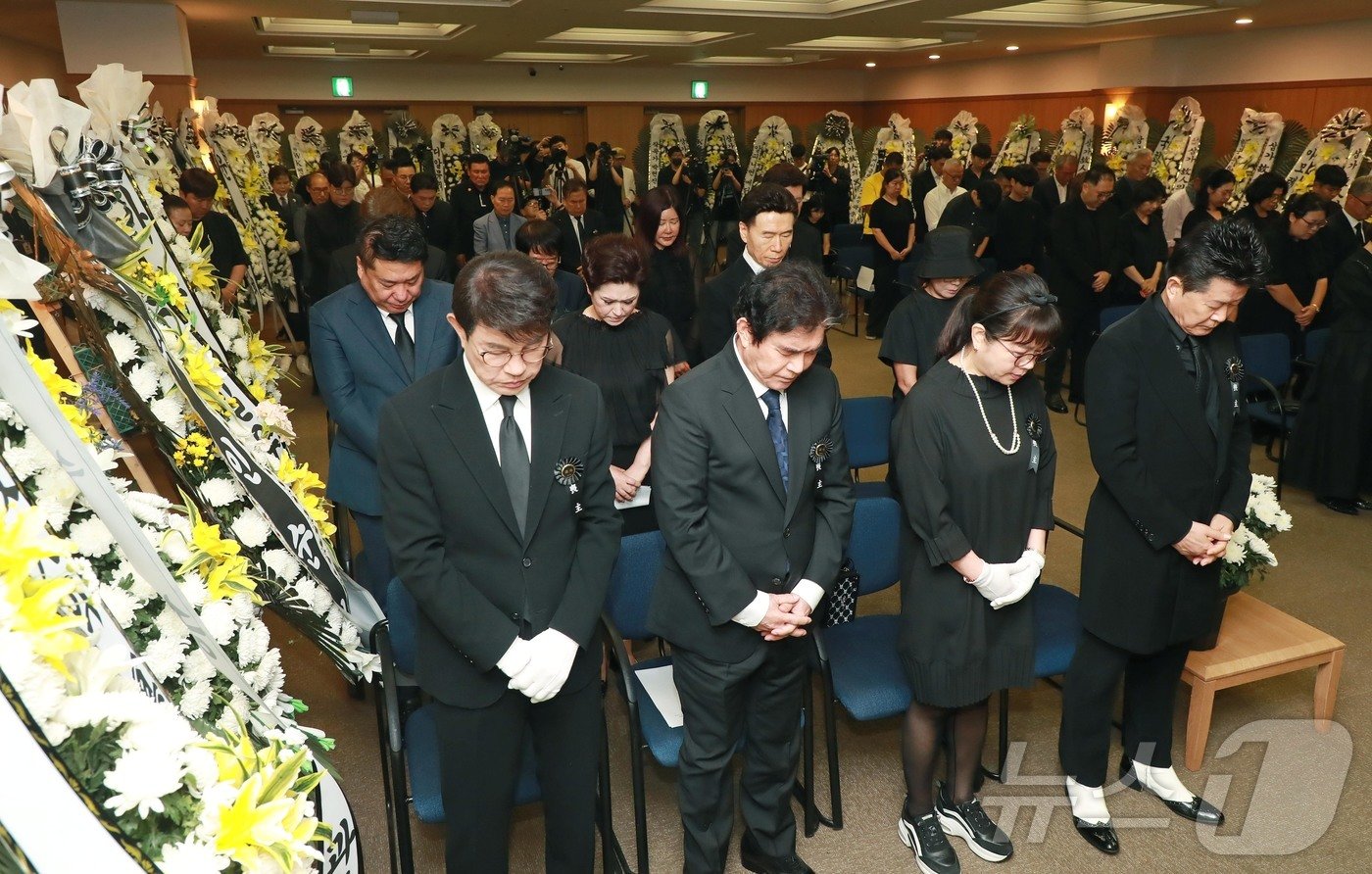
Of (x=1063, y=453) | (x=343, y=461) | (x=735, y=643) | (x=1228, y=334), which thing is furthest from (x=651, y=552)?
(x=1063, y=453)

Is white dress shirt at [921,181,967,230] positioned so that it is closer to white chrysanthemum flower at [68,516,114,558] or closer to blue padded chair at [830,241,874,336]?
blue padded chair at [830,241,874,336]

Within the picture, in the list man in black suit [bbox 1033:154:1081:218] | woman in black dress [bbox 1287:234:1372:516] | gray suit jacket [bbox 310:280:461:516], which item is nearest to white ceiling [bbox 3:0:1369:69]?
man in black suit [bbox 1033:154:1081:218]

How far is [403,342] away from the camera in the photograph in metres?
3.27

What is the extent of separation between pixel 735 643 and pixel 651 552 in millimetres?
606

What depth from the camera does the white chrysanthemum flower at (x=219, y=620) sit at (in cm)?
214

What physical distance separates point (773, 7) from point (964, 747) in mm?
8599

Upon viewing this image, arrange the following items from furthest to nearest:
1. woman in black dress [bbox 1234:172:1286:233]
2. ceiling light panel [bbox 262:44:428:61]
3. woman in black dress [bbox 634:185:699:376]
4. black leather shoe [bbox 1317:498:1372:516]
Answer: ceiling light panel [bbox 262:44:428:61], woman in black dress [bbox 1234:172:1286:233], black leather shoe [bbox 1317:498:1372:516], woman in black dress [bbox 634:185:699:376]

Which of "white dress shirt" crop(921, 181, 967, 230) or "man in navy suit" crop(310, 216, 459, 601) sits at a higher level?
"white dress shirt" crop(921, 181, 967, 230)

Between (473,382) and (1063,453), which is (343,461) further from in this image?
(1063,453)

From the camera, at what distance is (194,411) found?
2754 millimetres

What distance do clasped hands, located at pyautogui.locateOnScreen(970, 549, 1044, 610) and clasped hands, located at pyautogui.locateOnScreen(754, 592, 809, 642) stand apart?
0.50m

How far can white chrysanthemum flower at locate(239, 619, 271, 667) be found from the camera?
2.22 m

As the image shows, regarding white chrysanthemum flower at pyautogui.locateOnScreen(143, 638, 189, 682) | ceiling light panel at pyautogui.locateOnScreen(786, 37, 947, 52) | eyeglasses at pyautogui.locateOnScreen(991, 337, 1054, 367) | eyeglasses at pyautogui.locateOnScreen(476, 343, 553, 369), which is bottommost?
white chrysanthemum flower at pyautogui.locateOnScreen(143, 638, 189, 682)

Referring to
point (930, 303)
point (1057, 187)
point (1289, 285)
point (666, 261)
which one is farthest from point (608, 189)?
point (930, 303)
